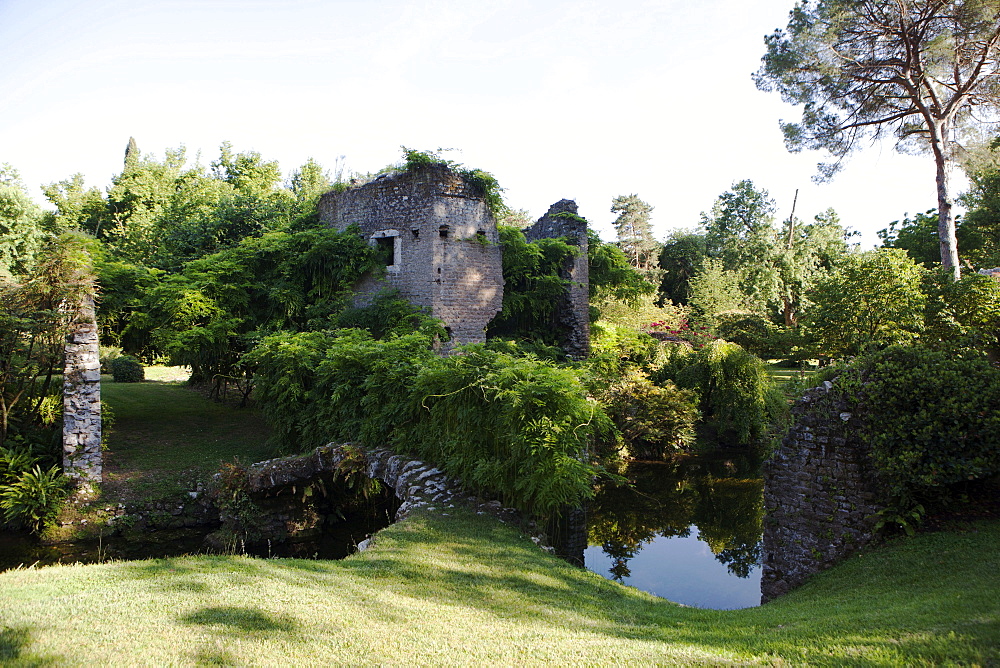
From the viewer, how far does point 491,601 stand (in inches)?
202

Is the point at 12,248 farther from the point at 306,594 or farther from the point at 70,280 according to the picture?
the point at 306,594

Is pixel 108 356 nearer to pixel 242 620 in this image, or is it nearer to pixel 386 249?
pixel 386 249

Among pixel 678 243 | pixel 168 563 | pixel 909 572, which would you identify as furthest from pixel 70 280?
pixel 678 243

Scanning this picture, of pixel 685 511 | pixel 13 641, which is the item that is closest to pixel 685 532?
pixel 685 511

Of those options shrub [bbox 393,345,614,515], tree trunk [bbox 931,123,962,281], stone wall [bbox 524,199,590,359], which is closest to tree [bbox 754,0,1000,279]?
tree trunk [bbox 931,123,962,281]

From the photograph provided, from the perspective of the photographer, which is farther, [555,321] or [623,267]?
[623,267]

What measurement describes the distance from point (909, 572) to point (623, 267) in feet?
46.8

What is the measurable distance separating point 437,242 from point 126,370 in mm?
15583

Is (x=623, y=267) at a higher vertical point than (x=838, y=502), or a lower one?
higher

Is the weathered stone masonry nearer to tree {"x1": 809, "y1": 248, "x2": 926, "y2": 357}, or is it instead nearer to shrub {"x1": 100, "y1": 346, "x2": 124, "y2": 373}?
tree {"x1": 809, "y1": 248, "x2": 926, "y2": 357}

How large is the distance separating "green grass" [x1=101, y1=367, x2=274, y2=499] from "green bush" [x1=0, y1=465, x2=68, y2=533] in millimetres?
847

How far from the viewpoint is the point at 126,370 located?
2183 cm

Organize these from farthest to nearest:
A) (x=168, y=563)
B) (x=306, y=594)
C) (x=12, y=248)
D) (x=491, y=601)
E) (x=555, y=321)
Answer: (x=12, y=248) < (x=555, y=321) < (x=168, y=563) < (x=491, y=601) < (x=306, y=594)

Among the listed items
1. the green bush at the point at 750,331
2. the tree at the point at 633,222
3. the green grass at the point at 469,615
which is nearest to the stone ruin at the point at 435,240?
the green grass at the point at 469,615
